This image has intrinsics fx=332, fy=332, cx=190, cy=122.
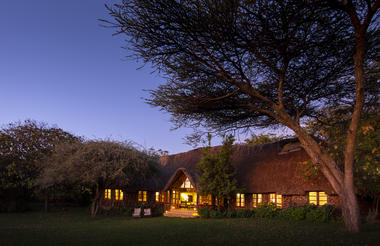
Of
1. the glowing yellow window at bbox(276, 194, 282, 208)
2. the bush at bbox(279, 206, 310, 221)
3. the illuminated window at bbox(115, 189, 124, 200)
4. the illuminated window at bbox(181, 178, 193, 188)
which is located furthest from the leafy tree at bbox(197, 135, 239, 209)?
the illuminated window at bbox(115, 189, 124, 200)

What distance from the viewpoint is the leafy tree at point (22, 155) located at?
1020 inches

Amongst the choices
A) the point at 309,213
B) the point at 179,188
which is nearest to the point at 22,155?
the point at 179,188

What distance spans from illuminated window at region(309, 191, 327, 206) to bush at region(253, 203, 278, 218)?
2202 mm

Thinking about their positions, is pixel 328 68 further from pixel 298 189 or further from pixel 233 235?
pixel 298 189

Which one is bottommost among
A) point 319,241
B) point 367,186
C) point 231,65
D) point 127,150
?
point 319,241

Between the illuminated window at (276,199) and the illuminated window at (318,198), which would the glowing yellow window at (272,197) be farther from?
the illuminated window at (318,198)

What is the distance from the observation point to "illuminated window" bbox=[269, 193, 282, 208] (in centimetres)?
2119

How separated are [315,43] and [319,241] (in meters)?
6.45

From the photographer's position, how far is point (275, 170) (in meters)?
22.2

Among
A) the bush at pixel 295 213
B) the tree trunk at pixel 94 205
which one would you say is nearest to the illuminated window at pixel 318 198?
the bush at pixel 295 213

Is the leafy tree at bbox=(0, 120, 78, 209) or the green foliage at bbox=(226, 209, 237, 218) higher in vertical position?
the leafy tree at bbox=(0, 120, 78, 209)

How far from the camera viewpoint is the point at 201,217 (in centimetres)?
2159

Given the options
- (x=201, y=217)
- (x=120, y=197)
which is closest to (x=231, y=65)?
(x=201, y=217)

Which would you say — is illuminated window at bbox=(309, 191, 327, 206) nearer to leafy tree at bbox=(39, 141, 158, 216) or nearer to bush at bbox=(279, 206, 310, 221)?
bush at bbox=(279, 206, 310, 221)
